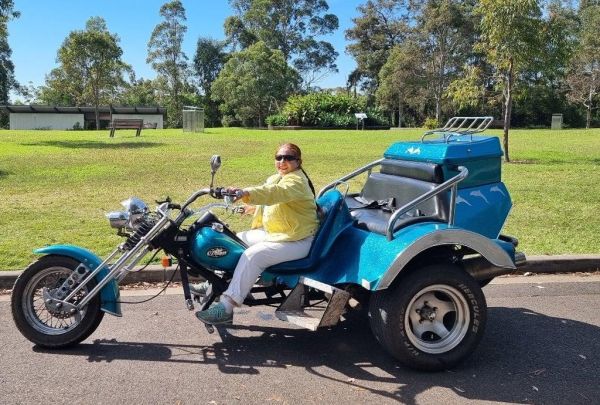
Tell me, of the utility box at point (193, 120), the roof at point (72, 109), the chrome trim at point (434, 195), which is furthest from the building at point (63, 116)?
the chrome trim at point (434, 195)

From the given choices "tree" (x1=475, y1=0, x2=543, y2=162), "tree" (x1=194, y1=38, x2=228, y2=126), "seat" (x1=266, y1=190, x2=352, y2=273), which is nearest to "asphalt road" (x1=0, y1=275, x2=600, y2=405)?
"seat" (x1=266, y1=190, x2=352, y2=273)

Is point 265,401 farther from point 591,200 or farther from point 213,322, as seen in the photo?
point 591,200

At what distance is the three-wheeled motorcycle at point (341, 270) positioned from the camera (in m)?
3.99

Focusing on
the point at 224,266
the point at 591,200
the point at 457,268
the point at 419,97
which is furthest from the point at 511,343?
the point at 419,97

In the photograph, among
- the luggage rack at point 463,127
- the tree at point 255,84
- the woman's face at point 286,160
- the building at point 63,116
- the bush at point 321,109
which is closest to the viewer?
the woman's face at point 286,160

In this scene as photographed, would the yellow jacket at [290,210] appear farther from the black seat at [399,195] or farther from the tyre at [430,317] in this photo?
the tyre at [430,317]

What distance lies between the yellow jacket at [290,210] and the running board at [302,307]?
13.5 inches

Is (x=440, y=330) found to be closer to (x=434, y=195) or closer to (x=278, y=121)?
(x=434, y=195)

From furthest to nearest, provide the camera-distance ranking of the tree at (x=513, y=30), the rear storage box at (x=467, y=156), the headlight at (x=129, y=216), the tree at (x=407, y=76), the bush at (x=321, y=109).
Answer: the tree at (x=407, y=76)
the bush at (x=321, y=109)
the tree at (x=513, y=30)
the rear storage box at (x=467, y=156)
the headlight at (x=129, y=216)

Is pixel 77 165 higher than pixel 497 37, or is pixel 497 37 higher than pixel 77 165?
pixel 497 37

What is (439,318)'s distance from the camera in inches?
163

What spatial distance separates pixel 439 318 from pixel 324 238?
95 centimetres

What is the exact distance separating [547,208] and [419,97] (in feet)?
162

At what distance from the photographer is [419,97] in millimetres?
57562
